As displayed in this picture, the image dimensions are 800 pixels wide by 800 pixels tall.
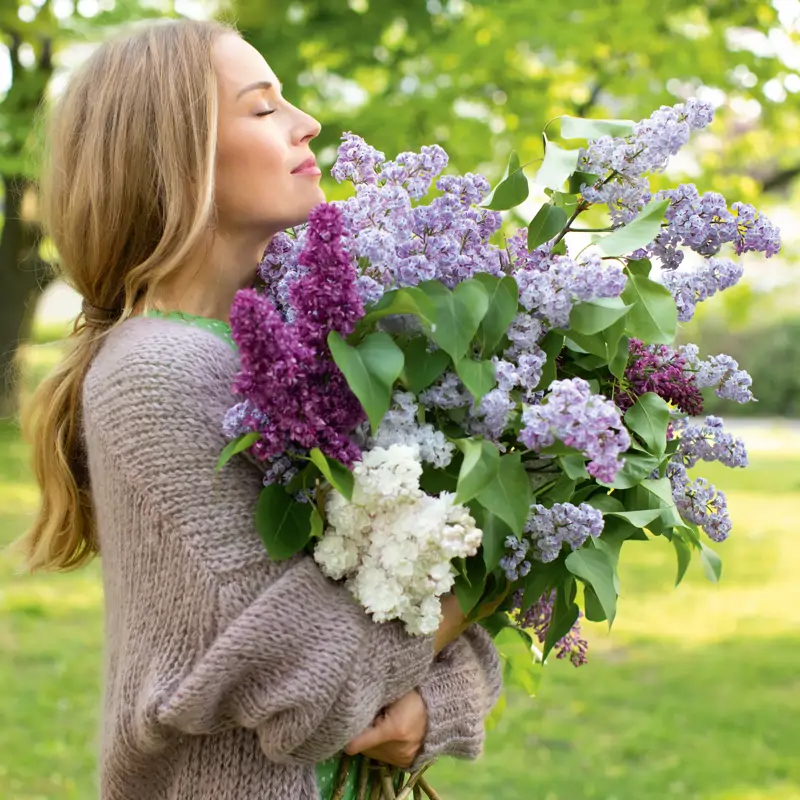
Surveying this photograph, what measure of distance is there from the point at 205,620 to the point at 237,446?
265 mm

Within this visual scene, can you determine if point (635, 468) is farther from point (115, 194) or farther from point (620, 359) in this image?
point (115, 194)

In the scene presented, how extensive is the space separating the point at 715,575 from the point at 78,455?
113 cm

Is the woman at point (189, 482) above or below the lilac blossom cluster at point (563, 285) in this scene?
below

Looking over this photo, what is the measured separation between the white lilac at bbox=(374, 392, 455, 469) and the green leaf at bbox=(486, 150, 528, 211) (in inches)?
12.4

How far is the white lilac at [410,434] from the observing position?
4.87ft

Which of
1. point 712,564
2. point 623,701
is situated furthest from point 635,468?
point 623,701

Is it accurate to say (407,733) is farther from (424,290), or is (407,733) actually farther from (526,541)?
(424,290)

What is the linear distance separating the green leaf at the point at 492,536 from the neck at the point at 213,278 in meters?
0.62

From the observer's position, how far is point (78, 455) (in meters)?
1.94

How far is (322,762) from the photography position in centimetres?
172

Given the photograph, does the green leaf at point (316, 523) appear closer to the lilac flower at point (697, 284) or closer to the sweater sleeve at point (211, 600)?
the sweater sleeve at point (211, 600)

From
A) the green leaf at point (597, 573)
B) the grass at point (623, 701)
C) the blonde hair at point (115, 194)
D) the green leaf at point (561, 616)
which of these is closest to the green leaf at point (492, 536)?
the green leaf at point (597, 573)

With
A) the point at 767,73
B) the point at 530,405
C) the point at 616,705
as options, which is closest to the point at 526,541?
the point at 530,405

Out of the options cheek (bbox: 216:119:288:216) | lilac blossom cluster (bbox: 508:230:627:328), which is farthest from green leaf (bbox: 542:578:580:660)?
cheek (bbox: 216:119:288:216)
